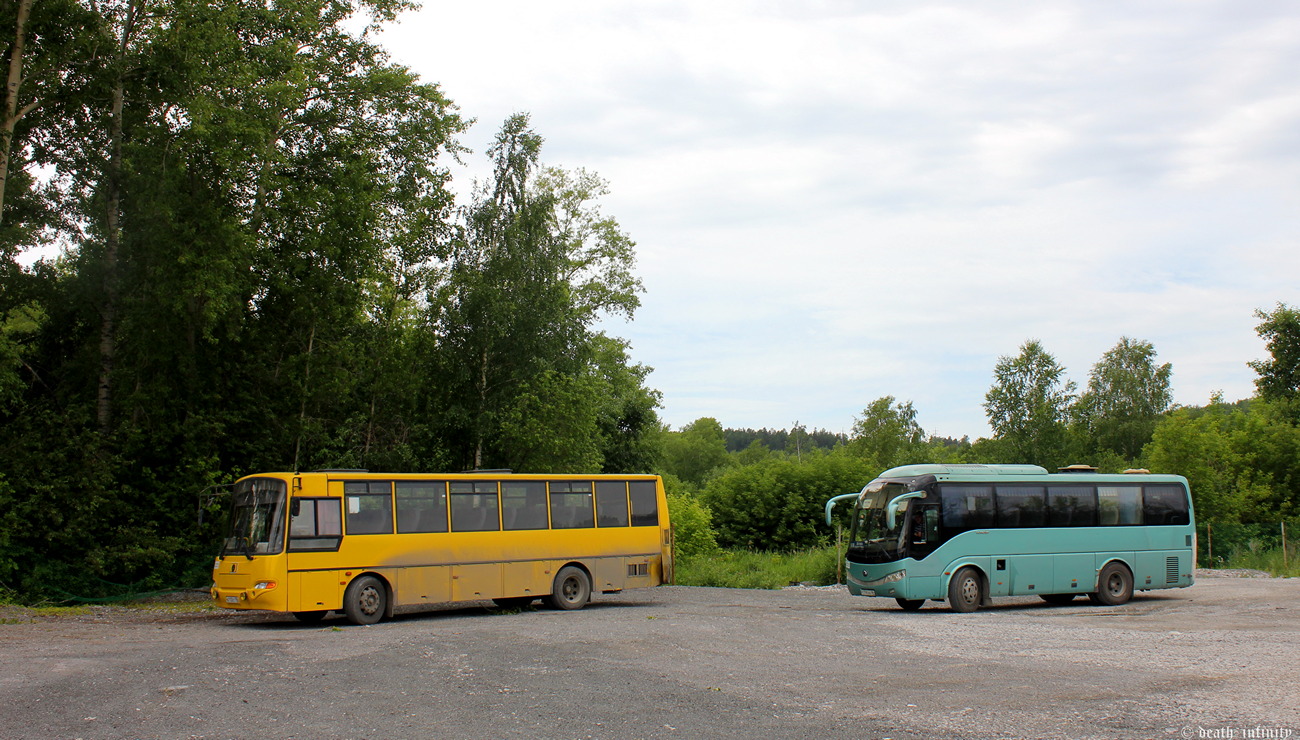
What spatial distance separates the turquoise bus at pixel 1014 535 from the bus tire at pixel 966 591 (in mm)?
20

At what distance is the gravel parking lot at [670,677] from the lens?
8.58 m

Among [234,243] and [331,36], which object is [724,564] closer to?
[234,243]

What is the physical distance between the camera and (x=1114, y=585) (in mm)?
22391

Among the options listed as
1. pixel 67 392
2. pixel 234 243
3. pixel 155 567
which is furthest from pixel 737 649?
pixel 67 392

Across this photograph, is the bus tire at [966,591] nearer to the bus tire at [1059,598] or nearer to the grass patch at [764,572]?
the bus tire at [1059,598]

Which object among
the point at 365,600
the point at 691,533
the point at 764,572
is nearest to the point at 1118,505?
the point at 764,572

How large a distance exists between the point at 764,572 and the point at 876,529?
34.7 ft

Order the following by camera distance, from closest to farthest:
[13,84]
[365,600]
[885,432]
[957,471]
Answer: [365,600] → [957,471] → [13,84] → [885,432]

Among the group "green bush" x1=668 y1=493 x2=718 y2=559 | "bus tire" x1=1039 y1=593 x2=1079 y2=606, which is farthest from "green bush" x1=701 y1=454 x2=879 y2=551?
"bus tire" x1=1039 y1=593 x2=1079 y2=606

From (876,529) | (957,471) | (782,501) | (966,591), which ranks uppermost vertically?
(957,471)

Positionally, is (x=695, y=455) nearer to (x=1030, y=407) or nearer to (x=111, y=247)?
(x=1030, y=407)

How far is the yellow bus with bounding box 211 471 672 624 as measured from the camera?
18.1m

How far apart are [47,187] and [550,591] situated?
67.0 ft

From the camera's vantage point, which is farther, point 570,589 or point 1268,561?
point 1268,561
